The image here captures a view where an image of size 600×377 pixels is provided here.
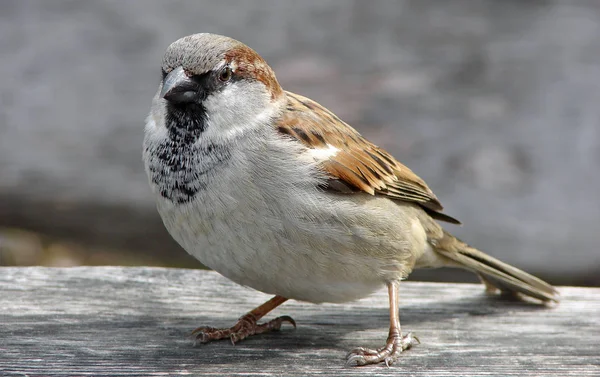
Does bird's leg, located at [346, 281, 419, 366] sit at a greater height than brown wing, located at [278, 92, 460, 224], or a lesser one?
lesser

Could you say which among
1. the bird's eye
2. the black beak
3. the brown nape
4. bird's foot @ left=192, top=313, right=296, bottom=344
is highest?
the brown nape

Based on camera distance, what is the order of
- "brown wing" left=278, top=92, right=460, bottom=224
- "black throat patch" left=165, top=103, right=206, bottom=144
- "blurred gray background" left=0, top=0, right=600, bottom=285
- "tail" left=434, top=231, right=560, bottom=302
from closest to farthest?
1. "black throat patch" left=165, top=103, right=206, bottom=144
2. "brown wing" left=278, top=92, right=460, bottom=224
3. "tail" left=434, top=231, right=560, bottom=302
4. "blurred gray background" left=0, top=0, right=600, bottom=285

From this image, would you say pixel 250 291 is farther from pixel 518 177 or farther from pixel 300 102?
pixel 518 177

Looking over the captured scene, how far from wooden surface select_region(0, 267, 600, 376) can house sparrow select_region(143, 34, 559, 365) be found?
111 millimetres

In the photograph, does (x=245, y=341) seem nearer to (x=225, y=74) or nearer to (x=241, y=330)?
(x=241, y=330)

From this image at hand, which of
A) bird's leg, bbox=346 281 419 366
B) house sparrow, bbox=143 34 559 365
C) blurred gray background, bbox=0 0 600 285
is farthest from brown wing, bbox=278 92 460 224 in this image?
blurred gray background, bbox=0 0 600 285

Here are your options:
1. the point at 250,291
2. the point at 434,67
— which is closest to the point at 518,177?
the point at 434,67

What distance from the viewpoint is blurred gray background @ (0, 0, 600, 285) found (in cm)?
386

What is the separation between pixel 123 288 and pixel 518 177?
6.02 ft

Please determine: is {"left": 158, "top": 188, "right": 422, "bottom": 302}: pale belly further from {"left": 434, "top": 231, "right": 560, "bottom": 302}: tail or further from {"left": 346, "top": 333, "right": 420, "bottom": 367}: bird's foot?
{"left": 434, "top": 231, "right": 560, "bottom": 302}: tail

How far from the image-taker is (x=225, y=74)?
2.64 meters

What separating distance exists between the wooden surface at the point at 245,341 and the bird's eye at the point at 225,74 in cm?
81

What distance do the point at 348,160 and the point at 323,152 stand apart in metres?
0.10

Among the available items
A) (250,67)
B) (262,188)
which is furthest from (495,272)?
(250,67)
